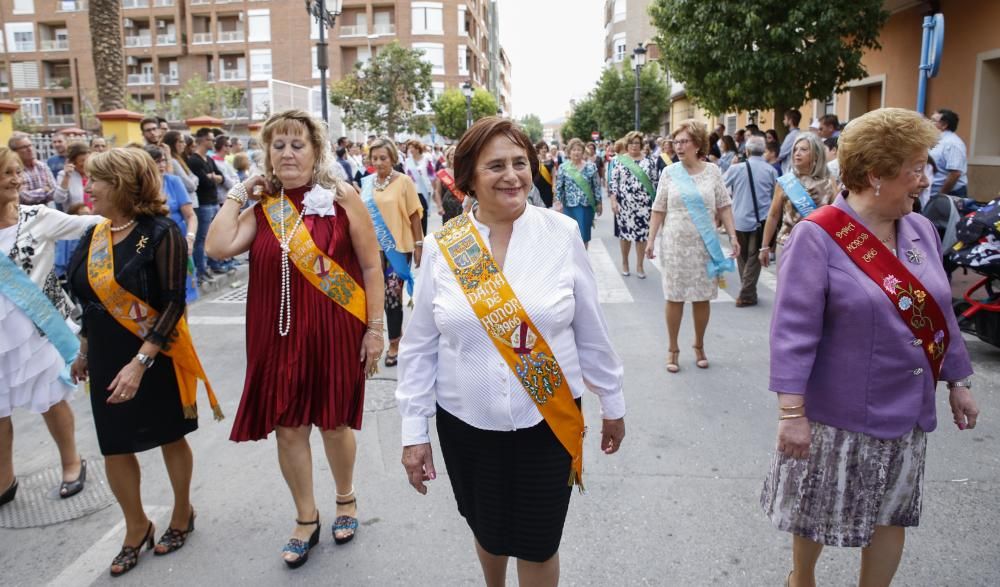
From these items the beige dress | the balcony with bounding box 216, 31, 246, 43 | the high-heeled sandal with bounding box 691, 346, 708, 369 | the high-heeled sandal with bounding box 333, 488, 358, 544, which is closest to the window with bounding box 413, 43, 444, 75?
the balcony with bounding box 216, 31, 246, 43

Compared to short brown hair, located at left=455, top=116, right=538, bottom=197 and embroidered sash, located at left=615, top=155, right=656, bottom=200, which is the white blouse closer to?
short brown hair, located at left=455, top=116, right=538, bottom=197

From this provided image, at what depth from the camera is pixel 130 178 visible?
3.19 m

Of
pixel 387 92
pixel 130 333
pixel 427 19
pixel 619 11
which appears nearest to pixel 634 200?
pixel 130 333

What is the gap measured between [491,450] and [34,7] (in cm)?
6688

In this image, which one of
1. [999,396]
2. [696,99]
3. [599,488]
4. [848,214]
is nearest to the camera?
[848,214]

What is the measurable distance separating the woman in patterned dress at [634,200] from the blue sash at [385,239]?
465 centimetres

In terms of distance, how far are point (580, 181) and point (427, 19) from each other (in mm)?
46727

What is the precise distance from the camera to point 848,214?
2.36m

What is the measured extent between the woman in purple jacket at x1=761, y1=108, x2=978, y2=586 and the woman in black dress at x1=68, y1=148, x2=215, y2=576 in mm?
2535

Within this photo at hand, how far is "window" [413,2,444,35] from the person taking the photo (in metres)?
52.9

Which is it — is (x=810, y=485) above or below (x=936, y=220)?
below

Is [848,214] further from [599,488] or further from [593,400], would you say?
[593,400]

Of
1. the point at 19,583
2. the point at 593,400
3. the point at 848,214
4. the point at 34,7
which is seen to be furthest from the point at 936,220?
the point at 34,7

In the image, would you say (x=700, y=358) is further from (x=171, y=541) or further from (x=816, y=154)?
(x=171, y=541)
